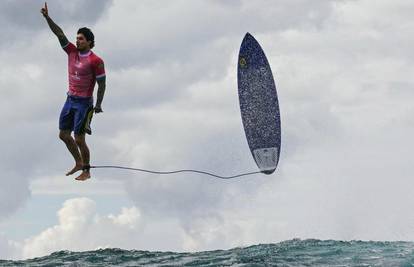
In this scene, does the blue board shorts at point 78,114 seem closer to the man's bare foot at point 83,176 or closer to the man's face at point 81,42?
the man's bare foot at point 83,176

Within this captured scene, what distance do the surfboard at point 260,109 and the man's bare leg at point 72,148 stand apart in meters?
5.72

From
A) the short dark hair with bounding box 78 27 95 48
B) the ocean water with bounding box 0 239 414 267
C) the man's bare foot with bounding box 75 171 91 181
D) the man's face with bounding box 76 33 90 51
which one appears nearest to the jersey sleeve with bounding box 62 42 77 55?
the man's face with bounding box 76 33 90 51

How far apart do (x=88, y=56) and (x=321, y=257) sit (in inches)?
314

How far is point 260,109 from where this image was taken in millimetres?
17938

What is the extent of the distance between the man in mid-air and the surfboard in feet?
18.3

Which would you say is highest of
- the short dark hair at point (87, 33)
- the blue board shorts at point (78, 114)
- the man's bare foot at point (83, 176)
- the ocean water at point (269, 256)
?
the short dark hair at point (87, 33)

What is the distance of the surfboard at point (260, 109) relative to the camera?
1789cm

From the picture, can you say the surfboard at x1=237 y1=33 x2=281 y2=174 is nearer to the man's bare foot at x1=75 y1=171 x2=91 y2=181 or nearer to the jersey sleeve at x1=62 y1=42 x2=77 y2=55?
the man's bare foot at x1=75 y1=171 x2=91 y2=181

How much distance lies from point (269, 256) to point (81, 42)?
753 cm

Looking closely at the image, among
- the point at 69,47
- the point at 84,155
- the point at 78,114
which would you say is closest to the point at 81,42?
the point at 69,47

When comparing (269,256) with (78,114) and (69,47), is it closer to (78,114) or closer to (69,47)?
(78,114)

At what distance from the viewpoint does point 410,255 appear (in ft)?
51.6

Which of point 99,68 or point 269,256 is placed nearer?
point 99,68

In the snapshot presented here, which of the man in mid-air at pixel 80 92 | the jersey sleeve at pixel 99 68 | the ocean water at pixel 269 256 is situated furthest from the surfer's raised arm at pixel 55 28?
the ocean water at pixel 269 256
